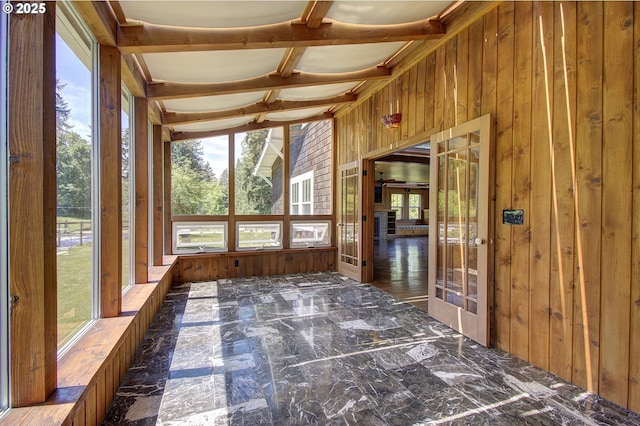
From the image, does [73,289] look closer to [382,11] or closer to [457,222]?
[382,11]

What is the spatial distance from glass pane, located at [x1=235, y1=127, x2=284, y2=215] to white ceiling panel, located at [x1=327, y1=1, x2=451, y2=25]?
3451mm

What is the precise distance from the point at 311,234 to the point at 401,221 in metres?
9.62

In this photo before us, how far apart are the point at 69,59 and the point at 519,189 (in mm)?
3432

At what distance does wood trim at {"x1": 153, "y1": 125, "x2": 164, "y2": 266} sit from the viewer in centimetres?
449

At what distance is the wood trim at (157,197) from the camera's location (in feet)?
14.7

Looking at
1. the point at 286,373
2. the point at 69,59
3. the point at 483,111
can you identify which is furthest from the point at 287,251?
the point at 69,59

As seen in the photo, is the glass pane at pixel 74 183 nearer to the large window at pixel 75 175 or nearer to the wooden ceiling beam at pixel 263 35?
the large window at pixel 75 175

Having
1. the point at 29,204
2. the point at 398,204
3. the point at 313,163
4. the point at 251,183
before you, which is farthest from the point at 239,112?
the point at 398,204

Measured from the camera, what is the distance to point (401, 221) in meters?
15.1

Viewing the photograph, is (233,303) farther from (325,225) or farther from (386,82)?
(386,82)

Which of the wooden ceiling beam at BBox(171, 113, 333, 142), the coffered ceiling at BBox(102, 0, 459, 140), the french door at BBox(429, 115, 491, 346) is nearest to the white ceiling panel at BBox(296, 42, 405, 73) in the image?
the coffered ceiling at BBox(102, 0, 459, 140)

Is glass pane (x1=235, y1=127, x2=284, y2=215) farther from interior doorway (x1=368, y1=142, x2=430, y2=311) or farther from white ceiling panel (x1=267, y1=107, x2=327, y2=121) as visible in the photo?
interior doorway (x1=368, y1=142, x2=430, y2=311)

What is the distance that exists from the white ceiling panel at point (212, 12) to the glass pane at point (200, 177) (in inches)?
136

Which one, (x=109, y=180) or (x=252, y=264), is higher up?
(x=109, y=180)
